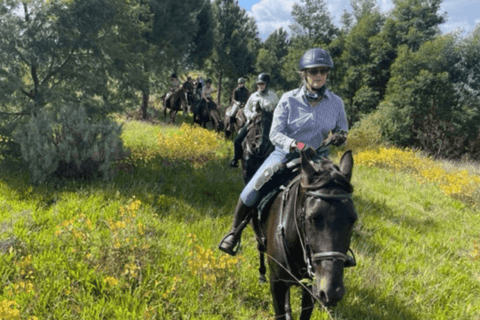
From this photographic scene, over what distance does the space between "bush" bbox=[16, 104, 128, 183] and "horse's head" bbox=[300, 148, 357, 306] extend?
534 cm

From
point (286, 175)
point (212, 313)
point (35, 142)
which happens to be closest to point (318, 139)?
point (286, 175)

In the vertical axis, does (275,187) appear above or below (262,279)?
above

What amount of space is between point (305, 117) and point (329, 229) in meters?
1.43

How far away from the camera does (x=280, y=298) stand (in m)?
2.91

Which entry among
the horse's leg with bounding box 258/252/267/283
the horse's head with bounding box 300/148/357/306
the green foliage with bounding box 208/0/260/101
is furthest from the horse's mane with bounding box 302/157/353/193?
the green foliage with bounding box 208/0/260/101

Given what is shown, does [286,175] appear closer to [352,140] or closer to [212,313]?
[212,313]

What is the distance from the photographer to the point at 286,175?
10.5 feet

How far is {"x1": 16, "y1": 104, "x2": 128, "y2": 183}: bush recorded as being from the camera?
5633 millimetres

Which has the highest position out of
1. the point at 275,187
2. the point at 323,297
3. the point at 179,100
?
the point at 179,100

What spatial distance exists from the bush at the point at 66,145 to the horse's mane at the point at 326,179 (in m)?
5.28

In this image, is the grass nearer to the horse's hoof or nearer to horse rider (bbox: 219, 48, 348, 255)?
the horse's hoof

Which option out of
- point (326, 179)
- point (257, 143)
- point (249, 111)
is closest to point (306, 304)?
point (326, 179)

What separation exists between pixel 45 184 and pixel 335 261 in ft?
18.6

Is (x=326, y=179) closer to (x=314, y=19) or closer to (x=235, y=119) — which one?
(x=235, y=119)
